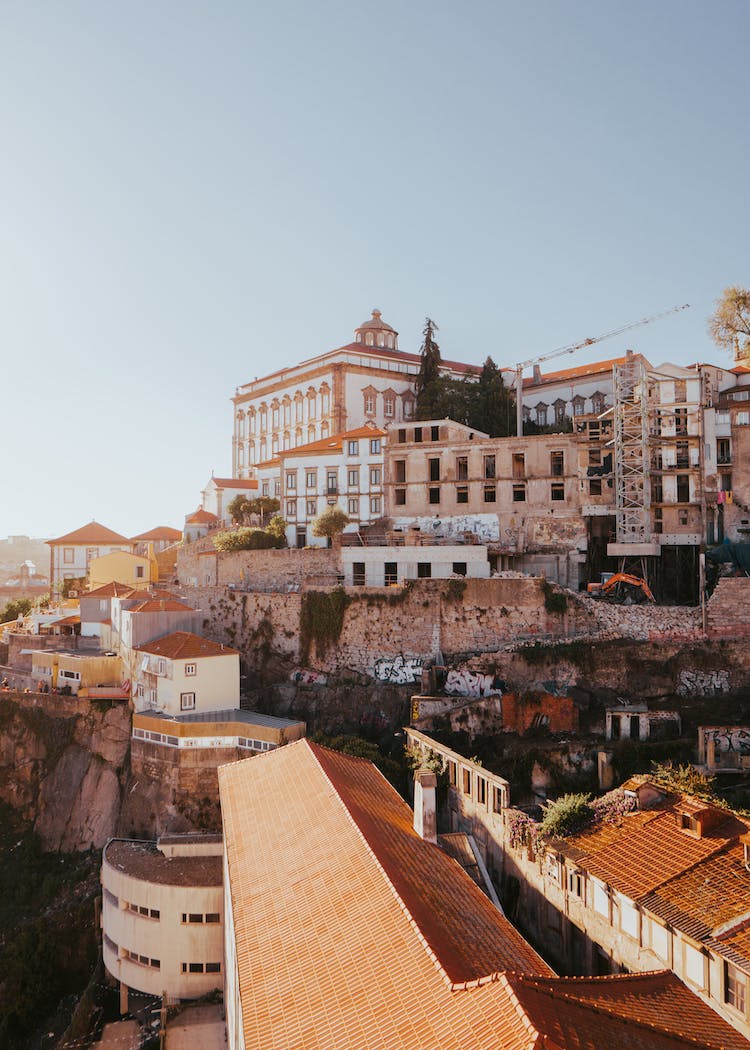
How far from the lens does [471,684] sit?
3347 centimetres

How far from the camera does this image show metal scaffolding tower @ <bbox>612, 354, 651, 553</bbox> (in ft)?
139

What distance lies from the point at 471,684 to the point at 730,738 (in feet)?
34.5

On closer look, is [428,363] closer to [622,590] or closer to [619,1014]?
[622,590]

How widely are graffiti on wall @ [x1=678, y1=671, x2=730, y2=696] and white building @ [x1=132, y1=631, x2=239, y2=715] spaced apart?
1970cm

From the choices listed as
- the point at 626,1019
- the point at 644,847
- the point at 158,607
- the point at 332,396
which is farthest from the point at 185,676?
the point at 332,396

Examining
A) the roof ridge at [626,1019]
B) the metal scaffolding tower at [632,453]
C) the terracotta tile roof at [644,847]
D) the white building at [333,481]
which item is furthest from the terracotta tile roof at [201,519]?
the roof ridge at [626,1019]

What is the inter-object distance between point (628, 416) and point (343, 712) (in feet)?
79.6

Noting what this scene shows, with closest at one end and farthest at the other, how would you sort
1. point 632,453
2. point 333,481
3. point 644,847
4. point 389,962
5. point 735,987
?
point 389,962
point 735,987
point 644,847
point 632,453
point 333,481

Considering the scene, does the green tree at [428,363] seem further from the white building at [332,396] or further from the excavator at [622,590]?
the excavator at [622,590]

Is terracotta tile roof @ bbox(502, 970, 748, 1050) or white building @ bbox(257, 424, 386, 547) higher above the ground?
white building @ bbox(257, 424, 386, 547)

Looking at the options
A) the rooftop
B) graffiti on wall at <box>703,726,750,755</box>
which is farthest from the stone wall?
the rooftop

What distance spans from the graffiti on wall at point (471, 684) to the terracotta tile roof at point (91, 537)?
42531 mm

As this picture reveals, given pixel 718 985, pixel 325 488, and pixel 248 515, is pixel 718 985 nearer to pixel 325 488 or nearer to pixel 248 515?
pixel 325 488

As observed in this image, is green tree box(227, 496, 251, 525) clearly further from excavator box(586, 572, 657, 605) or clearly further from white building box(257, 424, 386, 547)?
excavator box(586, 572, 657, 605)
